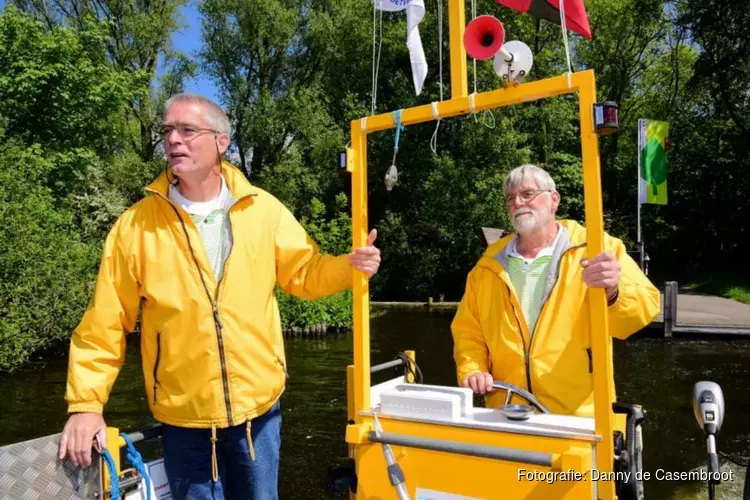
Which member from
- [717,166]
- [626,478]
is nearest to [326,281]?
[626,478]

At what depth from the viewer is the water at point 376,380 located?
25.3 feet

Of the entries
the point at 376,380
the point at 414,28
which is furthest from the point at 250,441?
the point at 376,380

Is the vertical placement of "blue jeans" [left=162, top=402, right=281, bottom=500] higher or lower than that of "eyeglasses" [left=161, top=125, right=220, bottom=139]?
lower

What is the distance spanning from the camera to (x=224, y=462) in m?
2.61

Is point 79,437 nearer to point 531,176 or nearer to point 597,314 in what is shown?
point 597,314

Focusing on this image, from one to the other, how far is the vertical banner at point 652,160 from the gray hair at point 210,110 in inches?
575

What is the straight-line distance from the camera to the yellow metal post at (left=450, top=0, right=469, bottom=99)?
8.44 ft

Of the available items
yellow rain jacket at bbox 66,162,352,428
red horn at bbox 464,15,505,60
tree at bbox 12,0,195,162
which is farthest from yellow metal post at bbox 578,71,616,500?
tree at bbox 12,0,195,162

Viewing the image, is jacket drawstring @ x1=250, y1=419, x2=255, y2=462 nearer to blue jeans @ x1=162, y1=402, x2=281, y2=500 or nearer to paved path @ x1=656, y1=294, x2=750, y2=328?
blue jeans @ x1=162, y1=402, x2=281, y2=500

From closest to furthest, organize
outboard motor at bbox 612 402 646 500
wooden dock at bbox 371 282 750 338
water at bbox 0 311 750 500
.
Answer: outboard motor at bbox 612 402 646 500 < water at bbox 0 311 750 500 < wooden dock at bbox 371 282 750 338

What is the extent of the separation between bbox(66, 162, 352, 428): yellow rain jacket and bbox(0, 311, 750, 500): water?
4754mm

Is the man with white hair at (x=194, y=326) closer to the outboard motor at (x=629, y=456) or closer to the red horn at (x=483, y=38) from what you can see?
the red horn at (x=483, y=38)

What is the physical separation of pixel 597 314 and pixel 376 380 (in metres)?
10.9

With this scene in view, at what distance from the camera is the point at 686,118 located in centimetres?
2736
